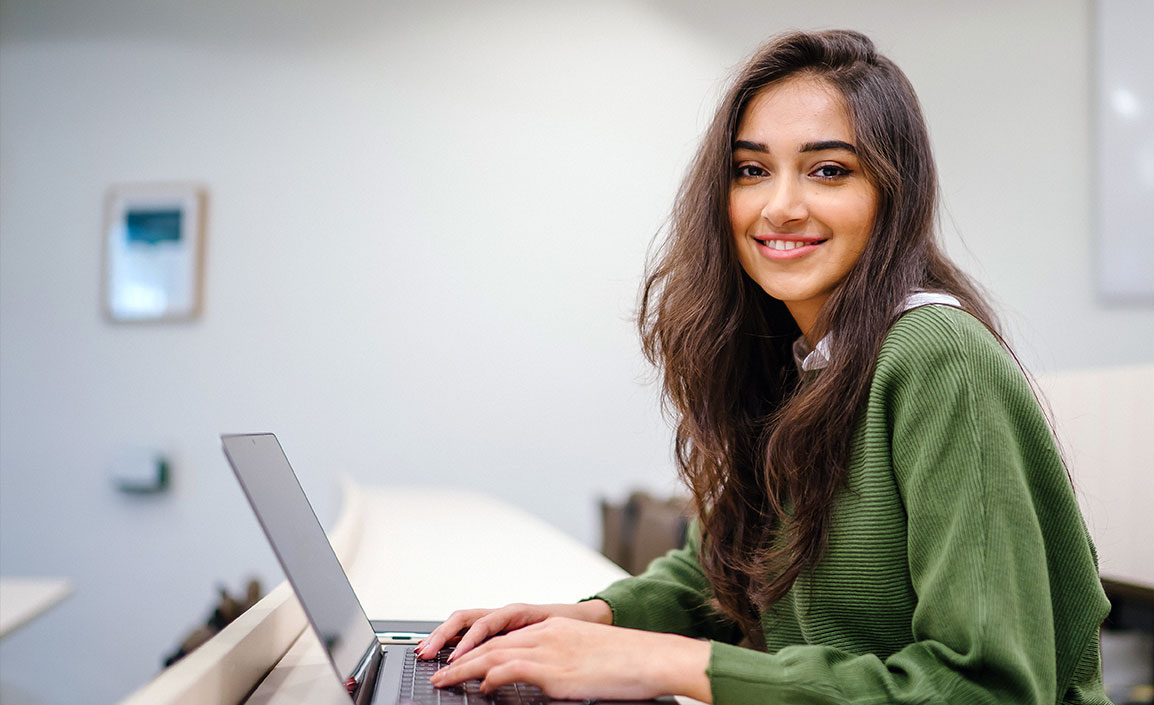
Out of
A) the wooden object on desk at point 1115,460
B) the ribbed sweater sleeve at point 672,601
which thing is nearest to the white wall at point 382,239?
the wooden object on desk at point 1115,460

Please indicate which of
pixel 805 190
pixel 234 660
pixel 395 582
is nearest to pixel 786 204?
pixel 805 190

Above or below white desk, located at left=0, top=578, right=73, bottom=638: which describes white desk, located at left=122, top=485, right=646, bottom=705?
above

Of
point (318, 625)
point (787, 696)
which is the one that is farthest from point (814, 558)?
point (318, 625)

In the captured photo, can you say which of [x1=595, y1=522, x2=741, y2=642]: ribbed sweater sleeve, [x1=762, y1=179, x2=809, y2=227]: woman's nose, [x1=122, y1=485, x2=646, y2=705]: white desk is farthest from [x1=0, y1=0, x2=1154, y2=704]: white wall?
[x1=762, y1=179, x2=809, y2=227]: woman's nose

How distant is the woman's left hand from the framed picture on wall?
2891 mm

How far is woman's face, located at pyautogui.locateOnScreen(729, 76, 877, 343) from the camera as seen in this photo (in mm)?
856

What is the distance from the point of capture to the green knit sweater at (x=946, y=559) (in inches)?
24.3

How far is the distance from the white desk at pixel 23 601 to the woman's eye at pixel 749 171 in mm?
1376

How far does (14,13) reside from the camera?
336cm

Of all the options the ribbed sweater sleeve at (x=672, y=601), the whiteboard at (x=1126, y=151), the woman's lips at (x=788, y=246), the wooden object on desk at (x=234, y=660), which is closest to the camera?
the wooden object on desk at (x=234, y=660)

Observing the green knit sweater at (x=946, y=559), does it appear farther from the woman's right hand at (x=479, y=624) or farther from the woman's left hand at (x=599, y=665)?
the woman's right hand at (x=479, y=624)

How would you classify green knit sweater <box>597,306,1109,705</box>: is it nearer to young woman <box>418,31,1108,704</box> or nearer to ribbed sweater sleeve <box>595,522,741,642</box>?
young woman <box>418,31,1108,704</box>

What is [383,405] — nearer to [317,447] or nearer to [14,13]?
[317,447]

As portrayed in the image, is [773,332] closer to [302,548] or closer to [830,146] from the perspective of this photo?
[830,146]
